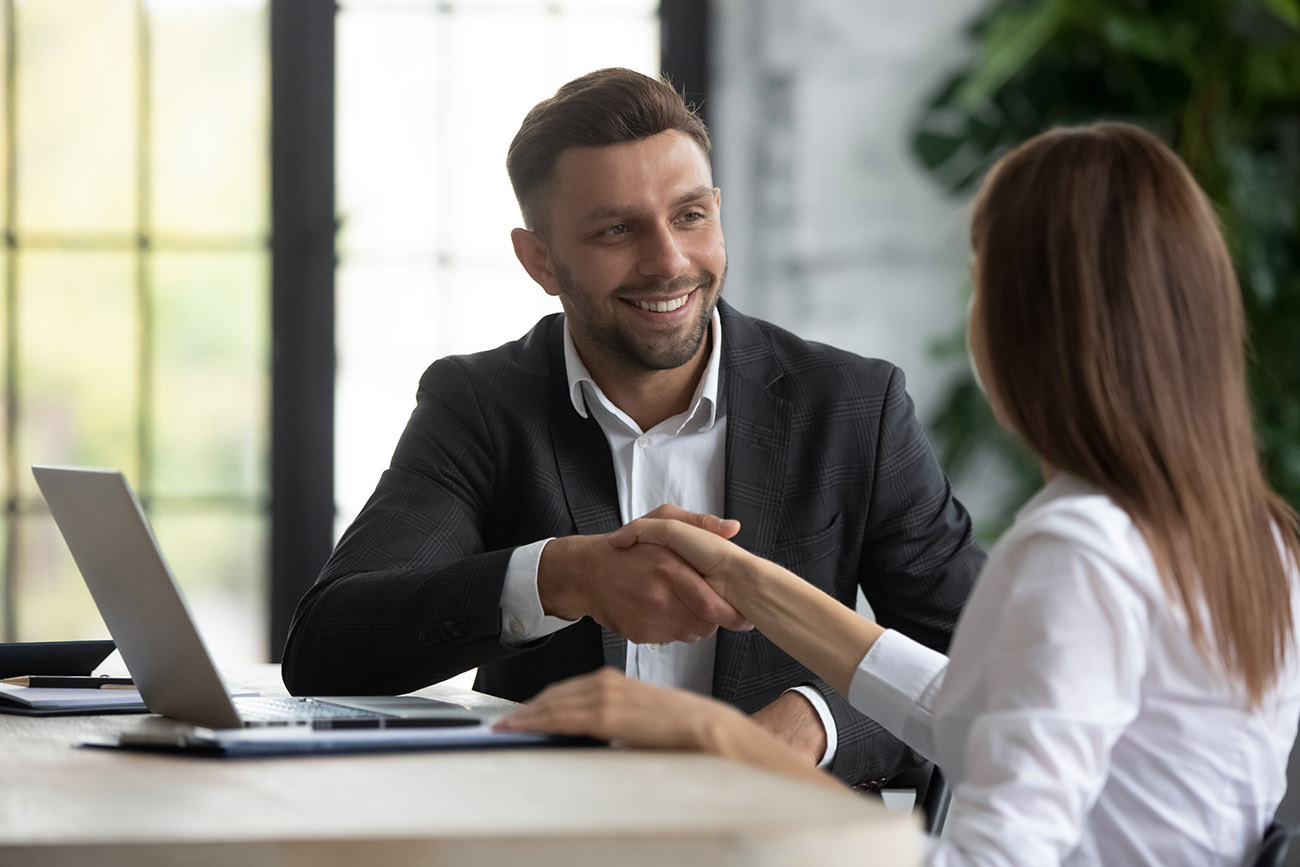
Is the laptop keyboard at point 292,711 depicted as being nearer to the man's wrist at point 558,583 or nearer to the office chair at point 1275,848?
the man's wrist at point 558,583

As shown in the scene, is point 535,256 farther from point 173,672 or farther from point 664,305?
point 173,672

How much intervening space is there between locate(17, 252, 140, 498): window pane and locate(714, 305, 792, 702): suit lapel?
1953 mm

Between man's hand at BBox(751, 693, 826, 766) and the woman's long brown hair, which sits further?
man's hand at BBox(751, 693, 826, 766)

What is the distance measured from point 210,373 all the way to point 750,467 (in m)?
1.93

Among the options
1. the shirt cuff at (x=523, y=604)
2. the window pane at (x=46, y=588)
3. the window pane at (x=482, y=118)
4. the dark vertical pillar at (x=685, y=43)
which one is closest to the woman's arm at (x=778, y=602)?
the shirt cuff at (x=523, y=604)

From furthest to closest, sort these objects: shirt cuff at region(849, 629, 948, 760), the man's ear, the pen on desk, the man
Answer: the man's ear < the man < the pen on desk < shirt cuff at region(849, 629, 948, 760)

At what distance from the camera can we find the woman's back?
89 cm

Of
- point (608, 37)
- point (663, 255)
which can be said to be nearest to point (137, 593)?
point (663, 255)

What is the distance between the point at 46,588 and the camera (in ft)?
11.0

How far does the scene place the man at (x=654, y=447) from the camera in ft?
5.98

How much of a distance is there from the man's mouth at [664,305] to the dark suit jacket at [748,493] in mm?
96

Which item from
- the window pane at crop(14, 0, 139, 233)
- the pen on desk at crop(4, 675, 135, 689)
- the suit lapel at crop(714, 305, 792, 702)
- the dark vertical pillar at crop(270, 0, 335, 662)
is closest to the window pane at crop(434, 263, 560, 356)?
the dark vertical pillar at crop(270, 0, 335, 662)

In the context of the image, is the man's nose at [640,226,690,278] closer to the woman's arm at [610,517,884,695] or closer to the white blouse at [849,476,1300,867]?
the woman's arm at [610,517,884,695]

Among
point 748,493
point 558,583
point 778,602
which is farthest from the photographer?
point 748,493
